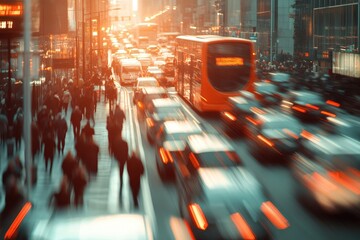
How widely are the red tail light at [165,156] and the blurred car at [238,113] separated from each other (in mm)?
8641

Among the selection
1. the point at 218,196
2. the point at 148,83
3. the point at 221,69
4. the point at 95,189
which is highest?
the point at 221,69

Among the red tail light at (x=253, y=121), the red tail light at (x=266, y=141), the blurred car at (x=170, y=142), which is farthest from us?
the red tail light at (x=253, y=121)

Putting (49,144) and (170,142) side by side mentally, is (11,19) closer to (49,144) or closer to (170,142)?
(49,144)

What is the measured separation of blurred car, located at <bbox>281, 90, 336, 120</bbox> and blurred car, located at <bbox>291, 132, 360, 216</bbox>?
7436 mm

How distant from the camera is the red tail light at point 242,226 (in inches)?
482

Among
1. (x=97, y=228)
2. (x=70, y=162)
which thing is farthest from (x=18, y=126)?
(x=97, y=228)

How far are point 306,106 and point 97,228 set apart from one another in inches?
924

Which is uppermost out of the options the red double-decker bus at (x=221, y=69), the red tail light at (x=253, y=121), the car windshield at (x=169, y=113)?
the red double-decker bus at (x=221, y=69)

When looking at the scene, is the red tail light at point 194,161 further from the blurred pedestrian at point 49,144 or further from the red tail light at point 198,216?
the blurred pedestrian at point 49,144

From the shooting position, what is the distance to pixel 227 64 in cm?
3284

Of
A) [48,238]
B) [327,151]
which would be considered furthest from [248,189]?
[48,238]

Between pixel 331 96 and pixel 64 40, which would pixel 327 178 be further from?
pixel 64 40

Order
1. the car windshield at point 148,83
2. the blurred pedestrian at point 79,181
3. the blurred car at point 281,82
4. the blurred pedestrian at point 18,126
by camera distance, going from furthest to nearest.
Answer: the car windshield at point 148,83, the blurred car at point 281,82, the blurred pedestrian at point 18,126, the blurred pedestrian at point 79,181

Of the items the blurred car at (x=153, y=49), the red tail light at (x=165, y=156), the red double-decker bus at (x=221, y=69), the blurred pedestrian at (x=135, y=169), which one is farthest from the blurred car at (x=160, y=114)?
the blurred car at (x=153, y=49)
